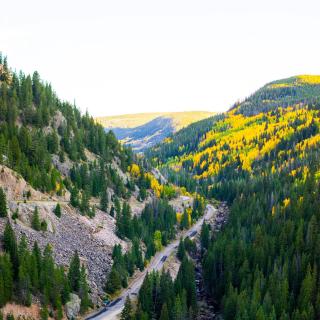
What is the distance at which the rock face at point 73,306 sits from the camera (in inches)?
3511

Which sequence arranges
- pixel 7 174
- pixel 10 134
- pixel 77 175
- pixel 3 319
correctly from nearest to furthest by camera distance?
pixel 3 319 → pixel 7 174 → pixel 10 134 → pixel 77 175

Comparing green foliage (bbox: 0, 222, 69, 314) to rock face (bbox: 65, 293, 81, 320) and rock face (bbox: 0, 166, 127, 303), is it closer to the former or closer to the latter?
rock face (bbox: 65, 293, 81, 320)

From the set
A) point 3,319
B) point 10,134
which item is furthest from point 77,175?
point 3,319

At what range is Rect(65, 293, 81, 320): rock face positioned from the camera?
293 feet

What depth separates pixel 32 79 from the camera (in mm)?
186250

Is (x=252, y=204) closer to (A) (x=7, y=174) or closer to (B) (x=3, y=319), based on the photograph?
(A) (x=7, y=174)

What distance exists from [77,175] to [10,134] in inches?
1051

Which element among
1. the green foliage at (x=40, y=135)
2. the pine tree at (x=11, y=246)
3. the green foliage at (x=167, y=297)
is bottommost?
the green foliage at (x=167, y=297)

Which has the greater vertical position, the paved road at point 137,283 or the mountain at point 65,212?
the mountain at point 65,212

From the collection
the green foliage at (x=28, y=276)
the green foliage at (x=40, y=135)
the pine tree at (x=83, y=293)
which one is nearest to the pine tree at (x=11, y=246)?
the green foliage at (x=28, y=276)

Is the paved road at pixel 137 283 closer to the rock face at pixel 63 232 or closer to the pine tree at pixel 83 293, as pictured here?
the pine tree at pixel 83 293

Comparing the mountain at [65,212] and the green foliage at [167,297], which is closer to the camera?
the mountain at [65,212]

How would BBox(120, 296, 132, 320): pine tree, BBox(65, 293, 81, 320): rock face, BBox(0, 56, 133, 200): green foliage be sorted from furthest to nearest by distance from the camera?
BBox(0, 56, 133, 200): green foliage, BBox(120, 296, 132, 320): pine tree, BBox(65, 293, 81, 320): rock face

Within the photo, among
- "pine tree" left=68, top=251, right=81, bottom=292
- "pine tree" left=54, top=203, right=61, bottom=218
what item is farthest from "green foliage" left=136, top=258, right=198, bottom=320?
"pine tree" left=54, top=203, right=61, bottom=218
